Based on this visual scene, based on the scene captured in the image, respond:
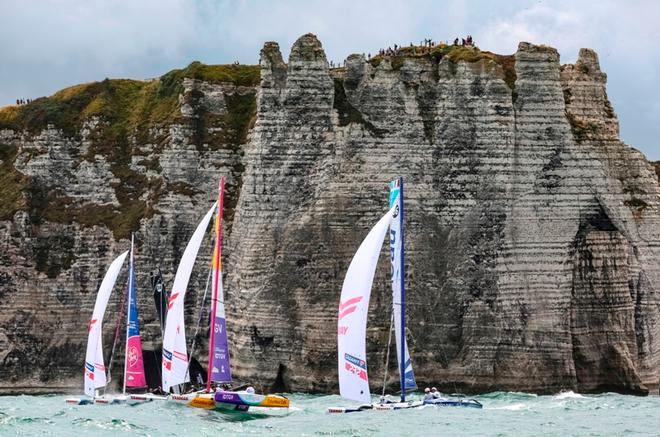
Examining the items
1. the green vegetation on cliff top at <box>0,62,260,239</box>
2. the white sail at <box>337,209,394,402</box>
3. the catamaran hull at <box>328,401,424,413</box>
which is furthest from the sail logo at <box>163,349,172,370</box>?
the green vegetation on cliff top at <box>0,62,260,239</box>

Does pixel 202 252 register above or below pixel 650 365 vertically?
above

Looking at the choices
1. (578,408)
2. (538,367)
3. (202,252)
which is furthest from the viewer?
(202,252)

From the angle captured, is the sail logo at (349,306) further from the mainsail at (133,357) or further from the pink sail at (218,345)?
the mainsail at (133,357)

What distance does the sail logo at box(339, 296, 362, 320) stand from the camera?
6375 cm

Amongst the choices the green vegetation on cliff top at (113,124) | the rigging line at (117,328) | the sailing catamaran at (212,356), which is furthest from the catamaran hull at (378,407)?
the green vegetation on cliff top at (113,124)

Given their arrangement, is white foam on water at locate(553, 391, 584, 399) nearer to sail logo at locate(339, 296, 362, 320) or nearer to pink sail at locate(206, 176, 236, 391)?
pink sail at locate(206, 176, 236, 391)

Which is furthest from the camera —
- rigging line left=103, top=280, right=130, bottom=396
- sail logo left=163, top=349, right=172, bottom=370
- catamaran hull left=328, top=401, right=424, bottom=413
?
rigging line left=103, top=280, right=130, bottom=396

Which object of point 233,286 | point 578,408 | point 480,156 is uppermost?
point 480,156

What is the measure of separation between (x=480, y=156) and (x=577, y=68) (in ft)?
21.1

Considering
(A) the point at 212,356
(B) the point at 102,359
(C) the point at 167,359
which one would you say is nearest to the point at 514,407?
(A) the point at 212,356

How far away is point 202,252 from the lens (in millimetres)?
85000

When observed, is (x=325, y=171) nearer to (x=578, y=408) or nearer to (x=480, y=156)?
(x=480, y=156)

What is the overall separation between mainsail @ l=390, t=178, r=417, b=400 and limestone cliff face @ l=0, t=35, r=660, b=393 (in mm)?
11225

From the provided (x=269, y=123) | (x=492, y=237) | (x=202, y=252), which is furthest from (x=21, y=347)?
(x=492, y=237)
